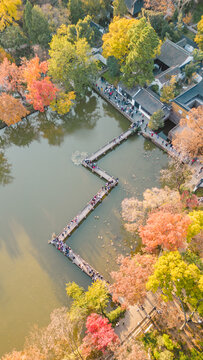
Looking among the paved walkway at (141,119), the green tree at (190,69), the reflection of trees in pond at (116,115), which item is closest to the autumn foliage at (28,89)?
the reflection of trees in pond at (116,115)

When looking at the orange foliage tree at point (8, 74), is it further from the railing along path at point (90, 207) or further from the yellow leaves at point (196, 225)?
the yellow leaves at point (196, 225)

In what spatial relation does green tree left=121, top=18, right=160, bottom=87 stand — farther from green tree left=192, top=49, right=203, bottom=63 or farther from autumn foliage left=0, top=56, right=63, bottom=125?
autumn foliage left=0, top=56, right=63, bottom=125

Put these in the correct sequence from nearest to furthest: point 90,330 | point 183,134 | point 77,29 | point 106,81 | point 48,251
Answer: point 90,330, point 48,251, point 183,134, point 77,29, point 106,81

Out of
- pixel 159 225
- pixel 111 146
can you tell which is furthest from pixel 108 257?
pixel 111 146

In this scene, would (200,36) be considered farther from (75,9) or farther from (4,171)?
(4,171)

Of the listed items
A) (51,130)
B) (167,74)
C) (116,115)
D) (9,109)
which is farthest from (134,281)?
(167,74)

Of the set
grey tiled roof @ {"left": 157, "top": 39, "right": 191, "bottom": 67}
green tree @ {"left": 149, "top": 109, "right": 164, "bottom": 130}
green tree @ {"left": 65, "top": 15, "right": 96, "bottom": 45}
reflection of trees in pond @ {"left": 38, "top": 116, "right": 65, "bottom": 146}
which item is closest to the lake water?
reflection of trees in pond @ {"left": 38, "top": 116, "right": 65, "bottom": 146}

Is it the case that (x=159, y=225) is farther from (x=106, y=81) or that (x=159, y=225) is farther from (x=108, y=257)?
(x=106, y=81)
